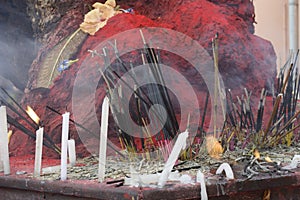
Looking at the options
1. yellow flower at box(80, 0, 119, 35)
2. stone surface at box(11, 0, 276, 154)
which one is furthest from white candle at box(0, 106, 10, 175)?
yellow flower at box(80, 0, 119, 35)

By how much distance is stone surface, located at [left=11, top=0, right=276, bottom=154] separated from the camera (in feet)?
5.59

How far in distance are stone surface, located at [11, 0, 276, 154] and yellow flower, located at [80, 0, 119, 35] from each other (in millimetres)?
39

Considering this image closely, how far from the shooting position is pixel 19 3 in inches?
A: 83.0

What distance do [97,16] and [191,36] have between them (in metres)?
0.44

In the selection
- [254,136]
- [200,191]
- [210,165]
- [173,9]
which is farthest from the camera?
[173,9]

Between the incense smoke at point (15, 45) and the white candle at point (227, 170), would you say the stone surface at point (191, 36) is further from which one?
the white candle at point (227, 170)

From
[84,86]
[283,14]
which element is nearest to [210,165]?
[84,86]

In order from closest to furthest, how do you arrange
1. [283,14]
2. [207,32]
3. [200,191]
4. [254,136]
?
[200,191] < [254,136] < [207,32] < [283,14]

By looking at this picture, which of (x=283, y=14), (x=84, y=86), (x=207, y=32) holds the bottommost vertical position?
(x=84, y=86)

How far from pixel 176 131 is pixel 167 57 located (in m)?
0.56

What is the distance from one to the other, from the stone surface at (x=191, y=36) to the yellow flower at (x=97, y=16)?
39 millimetres

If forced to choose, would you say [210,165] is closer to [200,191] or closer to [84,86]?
[200,191]

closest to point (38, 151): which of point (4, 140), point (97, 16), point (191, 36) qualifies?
point (4, 140)

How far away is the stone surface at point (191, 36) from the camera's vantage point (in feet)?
5.59
